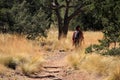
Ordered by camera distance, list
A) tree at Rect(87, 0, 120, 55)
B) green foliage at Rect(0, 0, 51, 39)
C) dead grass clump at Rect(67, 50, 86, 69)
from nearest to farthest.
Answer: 1. tree at Rect(87, 0, 120, 55)
2. dead grass clump at Rect(67, 50, 86, 69)
3. green foliage at Rect(0, 0, 51, 39)

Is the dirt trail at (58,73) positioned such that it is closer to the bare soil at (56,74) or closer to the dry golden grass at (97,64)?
the bare soil at (56,74)

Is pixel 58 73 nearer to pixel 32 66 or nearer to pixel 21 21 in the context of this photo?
pixel 32 66

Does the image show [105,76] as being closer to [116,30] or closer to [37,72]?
[116,30]

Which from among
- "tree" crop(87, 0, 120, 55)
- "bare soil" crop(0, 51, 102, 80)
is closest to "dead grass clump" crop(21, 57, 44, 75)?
"bare soil" crop(0, 51, 102, 80)

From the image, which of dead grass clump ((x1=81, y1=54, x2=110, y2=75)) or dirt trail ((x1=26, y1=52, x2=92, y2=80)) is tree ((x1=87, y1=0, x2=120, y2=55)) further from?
dirt trail ((x1=26, y1=52, x2=92, y2=80))

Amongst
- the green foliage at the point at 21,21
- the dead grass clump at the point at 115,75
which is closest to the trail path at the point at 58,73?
the dead grass clump at the point at 115,75

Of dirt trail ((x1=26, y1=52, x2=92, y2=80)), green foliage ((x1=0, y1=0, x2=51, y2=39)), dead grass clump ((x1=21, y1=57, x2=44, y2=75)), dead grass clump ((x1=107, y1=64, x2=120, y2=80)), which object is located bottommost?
dirt trail ((x1=26, y1=52, x2=92, y2=80))

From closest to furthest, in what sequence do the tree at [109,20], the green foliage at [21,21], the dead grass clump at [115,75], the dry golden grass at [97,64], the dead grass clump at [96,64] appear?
the dead grass clump at [115,75], the dry golden grass at [97,64], the dead grass clump at [96,64], the tree at [109,20], the green foliage at [21,21]

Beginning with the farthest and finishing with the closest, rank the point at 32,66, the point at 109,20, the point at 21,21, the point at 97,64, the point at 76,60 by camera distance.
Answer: the point at 21,21 < the point at 76,60 < the point at 32,66 < the point at 109,20 < the point at 97,64

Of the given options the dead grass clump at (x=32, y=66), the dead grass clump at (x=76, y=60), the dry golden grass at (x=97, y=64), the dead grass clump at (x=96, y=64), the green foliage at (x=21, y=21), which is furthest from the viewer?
the green foliage at (x=21, y=21)

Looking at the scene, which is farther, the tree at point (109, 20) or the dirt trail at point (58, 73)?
the tree at point (109, 20)

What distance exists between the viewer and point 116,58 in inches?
529

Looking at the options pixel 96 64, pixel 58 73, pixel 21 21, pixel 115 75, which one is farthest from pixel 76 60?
pixel 21 21

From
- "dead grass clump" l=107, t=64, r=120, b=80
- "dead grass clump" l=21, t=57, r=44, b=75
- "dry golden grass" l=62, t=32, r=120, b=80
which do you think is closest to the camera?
"dead grass clump" l=107, t=64, r=120, b=80
